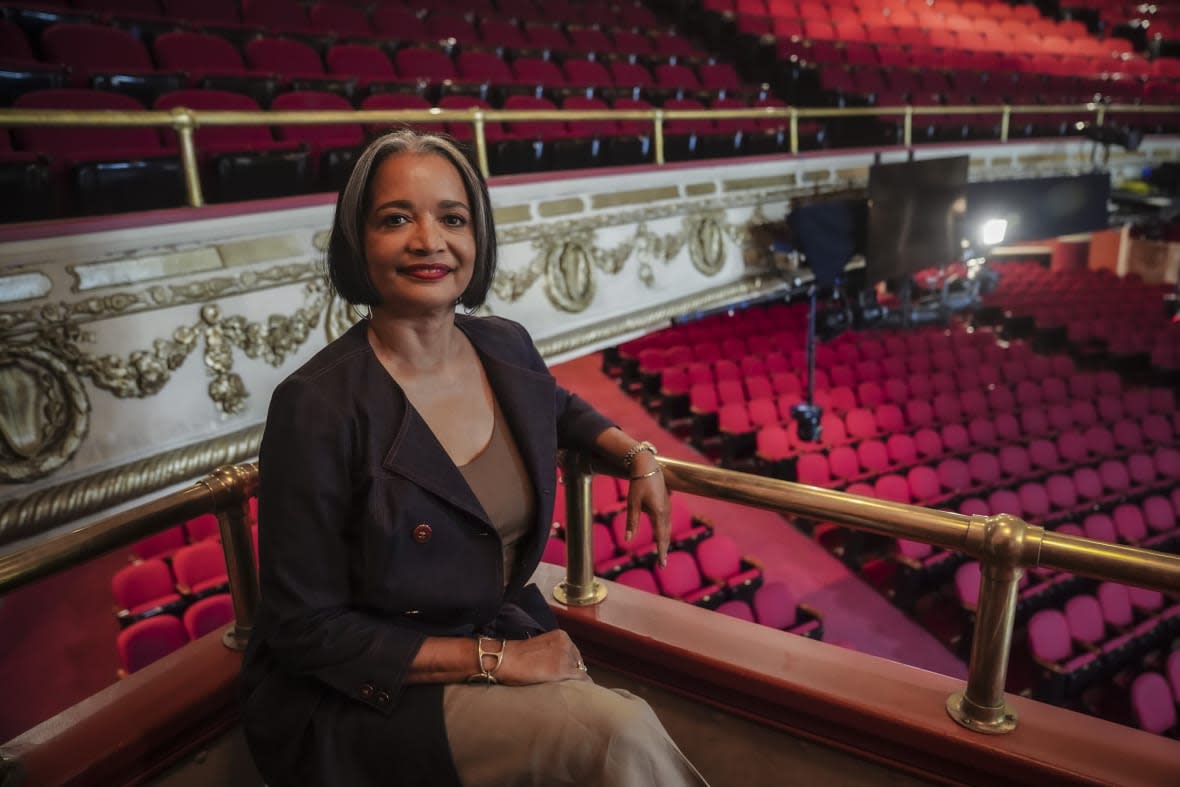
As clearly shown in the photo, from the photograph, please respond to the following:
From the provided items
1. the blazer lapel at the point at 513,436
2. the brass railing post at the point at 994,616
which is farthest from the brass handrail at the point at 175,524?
the brass railing post at the point at 994,616

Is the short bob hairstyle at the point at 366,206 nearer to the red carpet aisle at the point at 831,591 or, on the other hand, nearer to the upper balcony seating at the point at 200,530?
the upper balcony seating at the point at 200,530

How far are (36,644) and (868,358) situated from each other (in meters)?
4.98

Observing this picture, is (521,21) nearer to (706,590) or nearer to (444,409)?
(706,590)

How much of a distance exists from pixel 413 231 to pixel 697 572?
2322 mm

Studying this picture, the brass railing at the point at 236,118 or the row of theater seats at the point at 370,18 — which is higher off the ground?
the row of theater seats at the point at 370,18

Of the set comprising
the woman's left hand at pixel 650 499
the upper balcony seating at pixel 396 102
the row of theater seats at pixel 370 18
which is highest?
the row of theater seats at pixel 370 18

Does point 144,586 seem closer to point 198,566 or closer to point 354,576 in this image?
point 198,566

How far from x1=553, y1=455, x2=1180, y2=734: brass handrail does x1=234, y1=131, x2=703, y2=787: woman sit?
272mm

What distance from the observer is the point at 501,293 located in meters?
2.99

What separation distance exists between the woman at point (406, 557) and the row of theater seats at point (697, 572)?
1.78 m

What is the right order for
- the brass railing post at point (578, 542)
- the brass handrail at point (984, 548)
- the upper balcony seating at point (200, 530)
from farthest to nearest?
1. the upper balcony seating at point (200, 530)
2. the brass railing post at point (578, 542)
3. the brass handrail at point (984, 548)

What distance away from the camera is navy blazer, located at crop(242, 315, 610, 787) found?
0.64 metres

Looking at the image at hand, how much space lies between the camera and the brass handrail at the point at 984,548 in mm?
744

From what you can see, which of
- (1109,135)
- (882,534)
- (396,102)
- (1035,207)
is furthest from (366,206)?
(1109,135)
